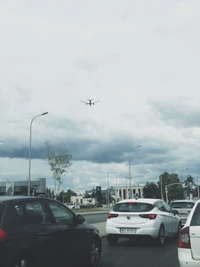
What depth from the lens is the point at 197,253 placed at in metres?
5.78

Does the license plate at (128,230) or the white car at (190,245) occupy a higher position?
→ the white car at (190,245)

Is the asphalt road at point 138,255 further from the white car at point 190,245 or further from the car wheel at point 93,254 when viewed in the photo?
the white car at point 190,245

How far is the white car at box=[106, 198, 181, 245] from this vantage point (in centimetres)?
1205

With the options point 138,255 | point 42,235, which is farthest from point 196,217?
point 138,255

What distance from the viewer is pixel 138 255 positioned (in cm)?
1038

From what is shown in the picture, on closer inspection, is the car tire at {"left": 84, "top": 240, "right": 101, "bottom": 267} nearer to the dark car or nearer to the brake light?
the dark car

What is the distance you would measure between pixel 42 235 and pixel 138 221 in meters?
6.07

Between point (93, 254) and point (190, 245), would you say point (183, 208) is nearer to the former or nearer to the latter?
point (93, 254)

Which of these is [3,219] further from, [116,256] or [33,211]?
[116,256]

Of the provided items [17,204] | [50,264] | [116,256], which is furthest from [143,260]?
[17,204]

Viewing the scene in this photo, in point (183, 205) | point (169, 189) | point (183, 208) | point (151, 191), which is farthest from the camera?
point (169, 189)

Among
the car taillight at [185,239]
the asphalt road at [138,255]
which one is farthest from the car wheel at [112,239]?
the car taillight at [185,239]

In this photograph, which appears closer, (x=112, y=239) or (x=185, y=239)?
(x=185, y=239)

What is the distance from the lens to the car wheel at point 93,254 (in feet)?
27.2
